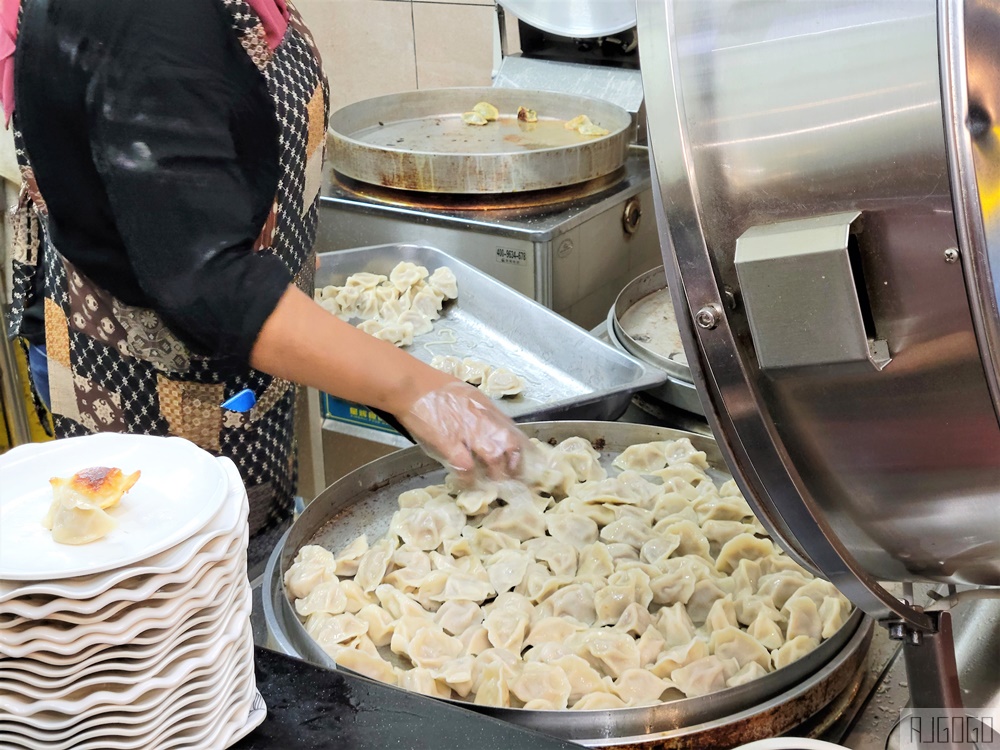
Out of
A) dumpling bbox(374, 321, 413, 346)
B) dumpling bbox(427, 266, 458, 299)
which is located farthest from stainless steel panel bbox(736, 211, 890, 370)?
dumpling bbox(427, 266, 458, 299)

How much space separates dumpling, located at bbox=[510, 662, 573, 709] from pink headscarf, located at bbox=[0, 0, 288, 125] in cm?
100

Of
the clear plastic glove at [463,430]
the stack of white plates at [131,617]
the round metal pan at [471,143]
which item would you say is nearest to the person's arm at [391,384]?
the clear plastic glove at [463,430]

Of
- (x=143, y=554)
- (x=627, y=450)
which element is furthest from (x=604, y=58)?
(x=143, y=554)

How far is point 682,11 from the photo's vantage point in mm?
751

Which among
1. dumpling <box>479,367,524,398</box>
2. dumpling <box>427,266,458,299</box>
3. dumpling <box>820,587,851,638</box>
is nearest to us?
dumpling <box>820,587,851,638</box>

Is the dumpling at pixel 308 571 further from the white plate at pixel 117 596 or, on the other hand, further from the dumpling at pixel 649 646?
the white plate at pixel 117 596

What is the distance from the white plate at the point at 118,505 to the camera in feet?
2.31

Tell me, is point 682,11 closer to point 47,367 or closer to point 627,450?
point 627,450

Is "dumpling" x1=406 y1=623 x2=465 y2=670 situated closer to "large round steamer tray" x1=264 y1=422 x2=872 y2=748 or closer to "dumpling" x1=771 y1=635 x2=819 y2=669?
"large round steamer tray" x1=264 y1=422 x2=872 y2=748

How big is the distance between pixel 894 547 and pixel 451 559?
0.86m

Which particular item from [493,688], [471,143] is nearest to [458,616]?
[493,688]

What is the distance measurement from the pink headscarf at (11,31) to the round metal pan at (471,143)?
3.75 feet

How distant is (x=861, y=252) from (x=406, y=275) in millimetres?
2007

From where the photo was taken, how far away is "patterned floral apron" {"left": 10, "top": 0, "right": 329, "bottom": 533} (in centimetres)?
162
